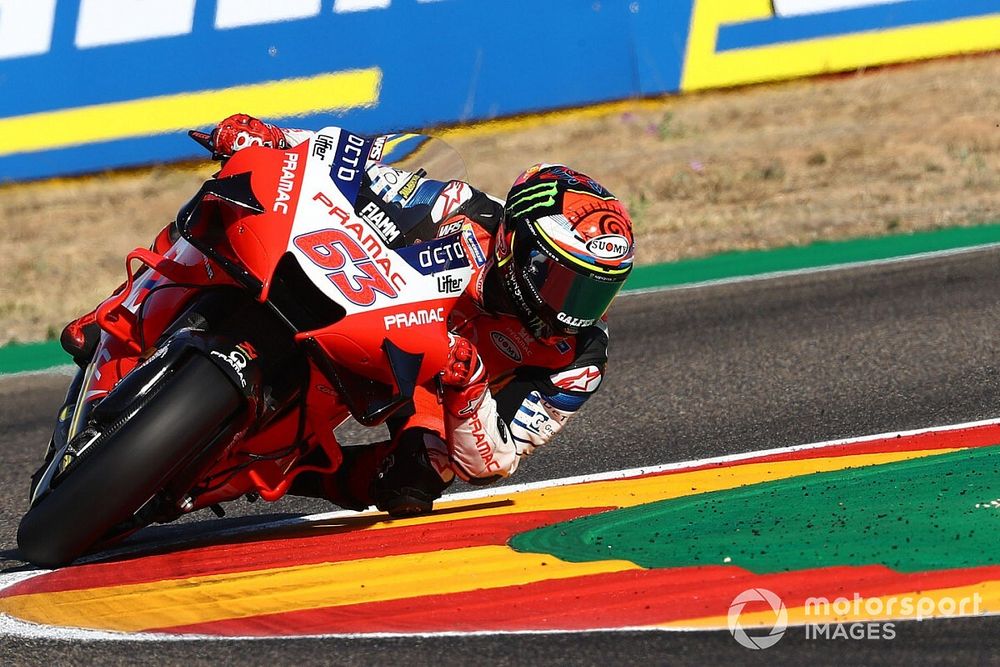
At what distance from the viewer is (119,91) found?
11.5m

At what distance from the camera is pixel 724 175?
12266mm

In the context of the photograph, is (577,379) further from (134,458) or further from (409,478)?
(134,458)

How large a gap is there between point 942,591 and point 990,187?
8.23 meters

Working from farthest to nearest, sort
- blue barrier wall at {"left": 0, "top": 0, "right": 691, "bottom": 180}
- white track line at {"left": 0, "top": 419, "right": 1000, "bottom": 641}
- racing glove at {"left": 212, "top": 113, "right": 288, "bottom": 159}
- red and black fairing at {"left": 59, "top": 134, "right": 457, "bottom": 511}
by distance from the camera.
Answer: blue barrier wall at {"left": 0, "top": 0, "right": 691, "bottom": 180}, racing glove at {"left": 212, "top": 113, "right": 288, "bottom": 159}, red and black fairing at {"left": 59, "top": 134, "right": 457, "bottom": 511}, white track line at {"left": 0, "top": 419, "right": 1000, "bottom": 641}

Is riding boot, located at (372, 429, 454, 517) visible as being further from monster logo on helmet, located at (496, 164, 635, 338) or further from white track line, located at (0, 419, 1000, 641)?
monster logo on helmet, located at (496, 164, 635, 338)

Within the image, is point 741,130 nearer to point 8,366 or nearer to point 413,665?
point 8,366

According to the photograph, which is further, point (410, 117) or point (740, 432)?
point (410, 117)

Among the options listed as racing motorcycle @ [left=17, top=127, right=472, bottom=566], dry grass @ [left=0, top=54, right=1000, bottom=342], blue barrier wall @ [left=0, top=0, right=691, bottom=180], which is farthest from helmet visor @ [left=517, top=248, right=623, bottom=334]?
blue barrier wall @ [left=0, top=0, right=691, bottom=180]

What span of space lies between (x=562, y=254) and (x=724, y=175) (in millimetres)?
8238

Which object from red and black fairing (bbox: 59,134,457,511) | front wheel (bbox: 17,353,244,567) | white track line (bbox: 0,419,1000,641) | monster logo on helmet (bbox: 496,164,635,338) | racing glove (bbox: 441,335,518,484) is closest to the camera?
white track line (bbox: 0,419,1000,641)

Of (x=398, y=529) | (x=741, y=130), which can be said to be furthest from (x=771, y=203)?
(x=398, y=529)

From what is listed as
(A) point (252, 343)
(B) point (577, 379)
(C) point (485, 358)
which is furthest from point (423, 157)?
(A) point (252, 343)

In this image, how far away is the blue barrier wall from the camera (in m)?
11.4

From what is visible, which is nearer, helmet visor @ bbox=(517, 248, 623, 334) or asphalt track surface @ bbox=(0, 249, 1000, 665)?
asphalt track surface @ bbox=(0, 249, 1000, 665)
